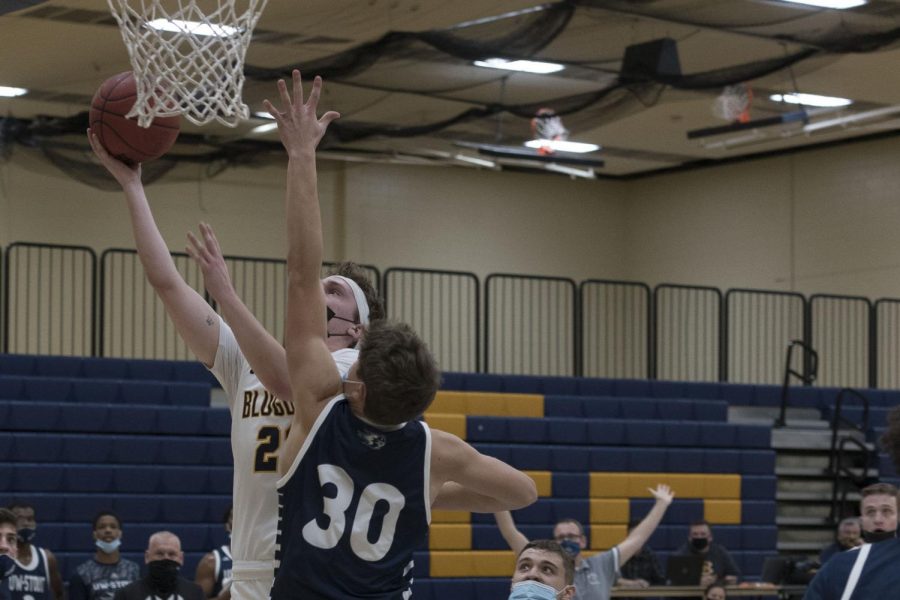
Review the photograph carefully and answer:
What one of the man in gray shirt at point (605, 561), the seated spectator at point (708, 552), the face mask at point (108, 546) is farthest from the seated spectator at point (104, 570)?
the seated spectator at point (708, 552)

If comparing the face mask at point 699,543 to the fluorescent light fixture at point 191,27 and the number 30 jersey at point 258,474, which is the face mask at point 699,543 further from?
the number 30 jersey at point 258,474

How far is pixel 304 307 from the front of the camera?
319 centimetres

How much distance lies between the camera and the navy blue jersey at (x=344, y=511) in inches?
124

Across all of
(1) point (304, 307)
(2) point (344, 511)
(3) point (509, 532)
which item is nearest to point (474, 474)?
(2) point (344, 511)

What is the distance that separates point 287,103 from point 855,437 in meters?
13.9

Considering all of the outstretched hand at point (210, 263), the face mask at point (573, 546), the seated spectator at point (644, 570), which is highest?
the outstretched hand at point (210, 263)

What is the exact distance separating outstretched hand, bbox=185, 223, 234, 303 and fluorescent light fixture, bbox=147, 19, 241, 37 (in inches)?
73.2

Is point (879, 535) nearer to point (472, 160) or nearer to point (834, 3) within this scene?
point (834, 3)

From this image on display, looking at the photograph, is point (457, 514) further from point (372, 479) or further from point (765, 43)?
point (372, 479)

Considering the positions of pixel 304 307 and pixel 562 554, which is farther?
pixel 562 554

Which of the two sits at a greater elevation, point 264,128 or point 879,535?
point 264,128

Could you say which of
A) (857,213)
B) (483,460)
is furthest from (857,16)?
(483,460)

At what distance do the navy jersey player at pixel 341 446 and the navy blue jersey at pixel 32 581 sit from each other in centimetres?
727

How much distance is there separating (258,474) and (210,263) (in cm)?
54
